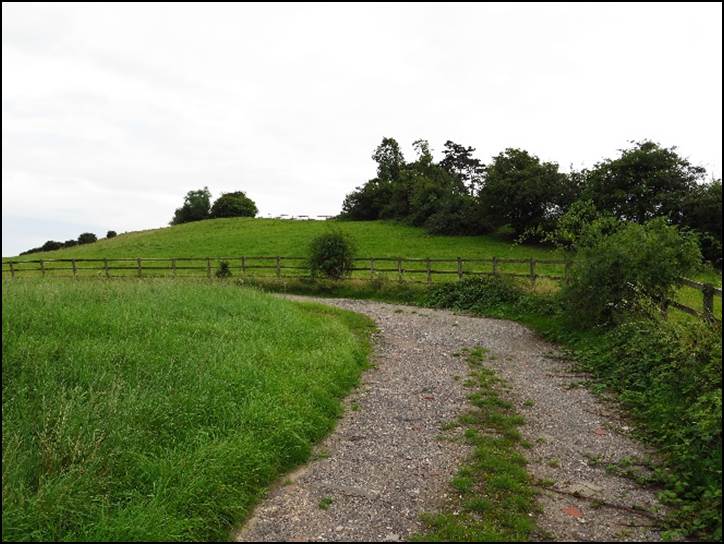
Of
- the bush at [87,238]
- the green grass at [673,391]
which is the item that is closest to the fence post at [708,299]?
the green grass at [673,391]

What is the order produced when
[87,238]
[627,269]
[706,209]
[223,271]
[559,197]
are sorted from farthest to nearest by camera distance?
1. [87,238]
2. [559,197]
3. [706,209]
4. [223,271]
5. [627,269]

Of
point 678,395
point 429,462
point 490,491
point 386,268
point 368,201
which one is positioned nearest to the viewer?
point 490,491

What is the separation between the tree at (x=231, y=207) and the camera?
73.5 m

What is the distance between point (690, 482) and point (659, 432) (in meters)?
1.43

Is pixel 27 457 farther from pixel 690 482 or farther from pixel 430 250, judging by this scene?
pixel 430 250

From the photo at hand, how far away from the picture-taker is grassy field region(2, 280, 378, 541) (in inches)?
165

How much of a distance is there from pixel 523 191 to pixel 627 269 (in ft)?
81.2

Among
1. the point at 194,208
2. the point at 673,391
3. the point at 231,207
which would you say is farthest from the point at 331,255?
the point at 194,208

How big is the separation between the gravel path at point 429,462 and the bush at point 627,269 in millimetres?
2317

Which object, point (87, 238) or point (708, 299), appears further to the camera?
point (87, 238)

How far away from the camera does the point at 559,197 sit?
34438 millimetres

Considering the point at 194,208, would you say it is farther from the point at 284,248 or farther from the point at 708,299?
the point at 708,299

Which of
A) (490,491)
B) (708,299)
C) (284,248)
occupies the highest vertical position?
(284,248)

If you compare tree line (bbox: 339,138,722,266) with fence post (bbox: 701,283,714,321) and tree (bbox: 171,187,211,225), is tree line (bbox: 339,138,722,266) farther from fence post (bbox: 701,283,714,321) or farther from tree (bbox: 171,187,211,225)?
tree (bbox: 171,187,211,225)
